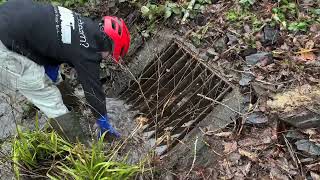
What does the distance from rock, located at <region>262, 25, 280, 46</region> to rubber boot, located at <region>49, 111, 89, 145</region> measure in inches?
82.1

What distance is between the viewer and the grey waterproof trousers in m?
3.70

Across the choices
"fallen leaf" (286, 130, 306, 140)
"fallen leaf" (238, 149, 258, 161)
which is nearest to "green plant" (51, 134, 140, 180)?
"fallen leaf" (238, 149, 258, 161)

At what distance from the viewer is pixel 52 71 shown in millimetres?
4301

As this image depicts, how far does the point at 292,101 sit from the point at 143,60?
76.6 inches

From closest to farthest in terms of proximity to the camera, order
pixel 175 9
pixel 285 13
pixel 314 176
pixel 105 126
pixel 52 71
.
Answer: pixel 314 176 < pixel 105 126 < pixel 52 71 < pixel 285 13 < pixel 175 9

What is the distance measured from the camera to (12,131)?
463 centimetres

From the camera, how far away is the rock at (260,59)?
412 cm

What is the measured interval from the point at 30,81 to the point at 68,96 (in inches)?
31.7

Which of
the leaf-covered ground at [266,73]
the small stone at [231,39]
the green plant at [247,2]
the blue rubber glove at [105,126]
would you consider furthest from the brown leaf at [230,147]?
the green plant at [247,2]

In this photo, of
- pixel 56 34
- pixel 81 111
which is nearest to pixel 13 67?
pixel 56 34

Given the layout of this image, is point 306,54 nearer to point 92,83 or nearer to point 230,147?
point 230,147

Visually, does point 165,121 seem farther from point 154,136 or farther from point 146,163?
point 146,163

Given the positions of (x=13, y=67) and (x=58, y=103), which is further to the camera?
(x=58, y=103)

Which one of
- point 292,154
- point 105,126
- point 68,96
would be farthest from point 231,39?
point 68,96
